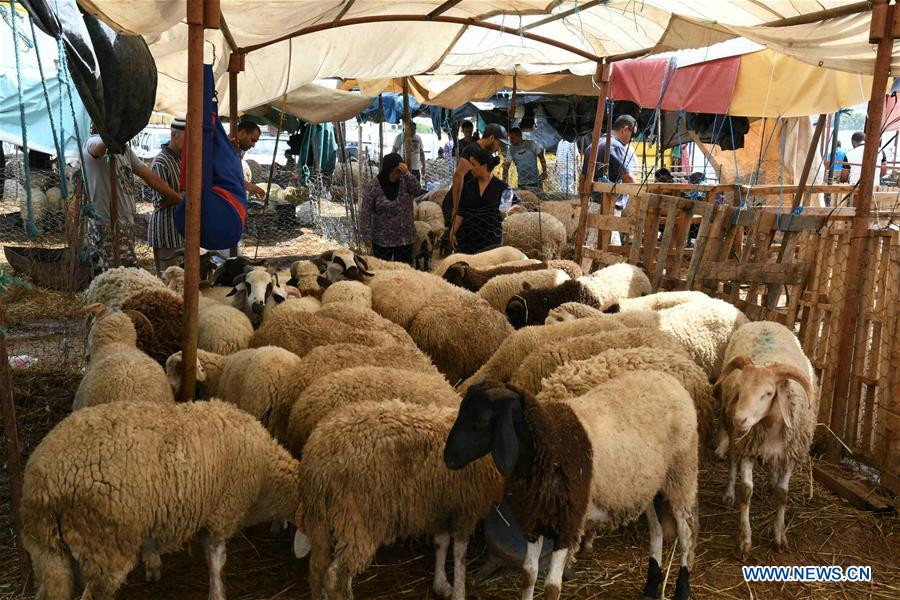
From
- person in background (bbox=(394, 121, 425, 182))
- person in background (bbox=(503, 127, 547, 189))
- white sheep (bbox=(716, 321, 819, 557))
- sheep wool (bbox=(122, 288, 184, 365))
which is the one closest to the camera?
white sheep (bbox=(716, 321, 819, 557))

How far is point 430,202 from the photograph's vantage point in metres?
13.5

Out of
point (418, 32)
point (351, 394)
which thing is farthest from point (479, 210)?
point (351, 394)

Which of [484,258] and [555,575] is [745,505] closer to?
[555,575]

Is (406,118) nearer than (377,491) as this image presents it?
No

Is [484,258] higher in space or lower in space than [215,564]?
higher

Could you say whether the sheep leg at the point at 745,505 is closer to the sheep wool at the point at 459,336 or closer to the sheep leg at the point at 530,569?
the sheep leg at the point at 530,569

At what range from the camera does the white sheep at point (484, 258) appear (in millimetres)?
8555

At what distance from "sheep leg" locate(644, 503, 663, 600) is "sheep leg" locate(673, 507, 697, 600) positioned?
0.31 feet

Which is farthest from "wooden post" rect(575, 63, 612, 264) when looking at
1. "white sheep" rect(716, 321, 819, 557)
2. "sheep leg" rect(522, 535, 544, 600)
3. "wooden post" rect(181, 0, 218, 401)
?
"sheep leg" rect(522, 535, 544, 600)

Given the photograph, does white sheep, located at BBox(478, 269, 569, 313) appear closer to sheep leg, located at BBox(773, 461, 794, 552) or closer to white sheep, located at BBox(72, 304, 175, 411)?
sheep leg, located at BBox(773, 461, 794, 552)

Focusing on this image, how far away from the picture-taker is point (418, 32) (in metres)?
8.77

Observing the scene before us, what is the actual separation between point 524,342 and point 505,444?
2.27 meters

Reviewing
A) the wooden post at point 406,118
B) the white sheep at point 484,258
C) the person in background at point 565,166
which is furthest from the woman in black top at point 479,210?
the person in background at point 565,166

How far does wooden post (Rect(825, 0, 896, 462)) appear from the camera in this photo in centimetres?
477
